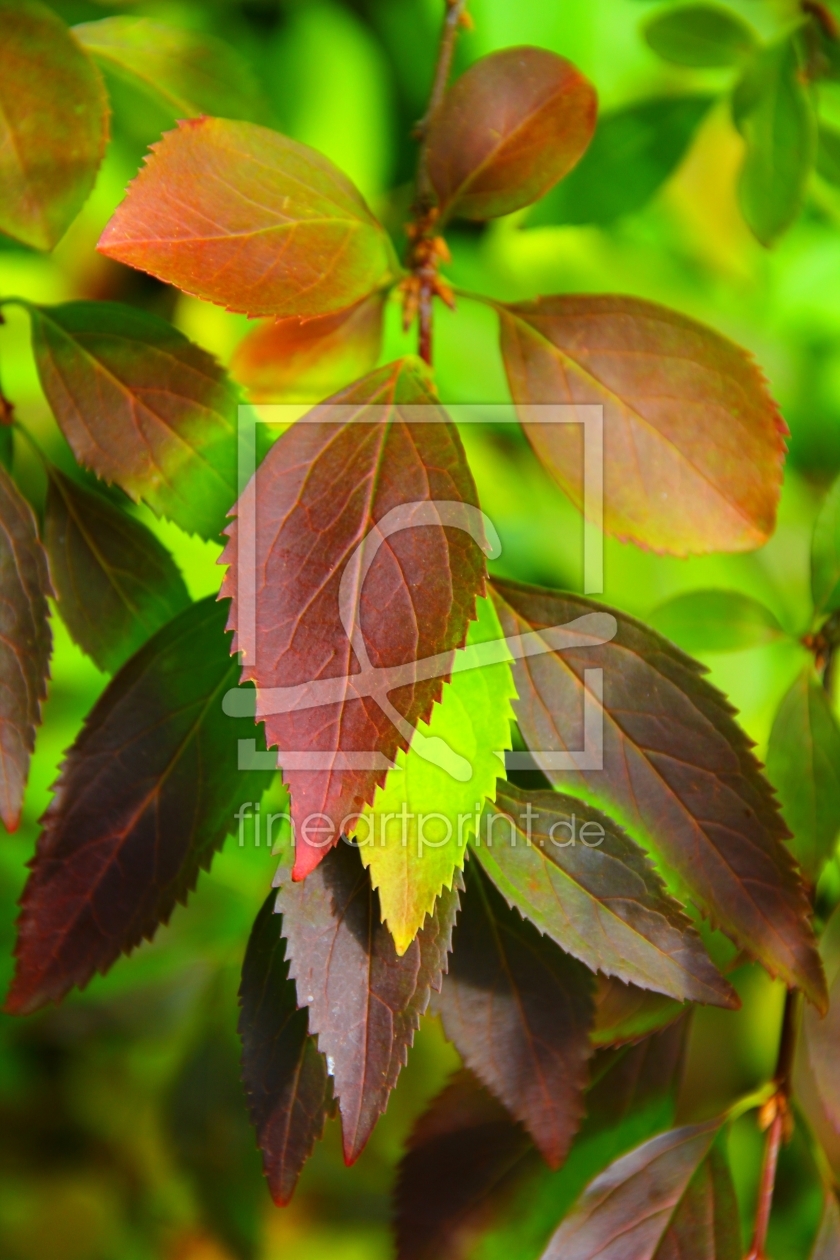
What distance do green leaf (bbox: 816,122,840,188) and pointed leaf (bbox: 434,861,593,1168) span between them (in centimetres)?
56

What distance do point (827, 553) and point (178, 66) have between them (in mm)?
440

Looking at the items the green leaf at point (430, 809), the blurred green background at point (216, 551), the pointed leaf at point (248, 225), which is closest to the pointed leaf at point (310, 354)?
the pointed leaf at point (248, 225)

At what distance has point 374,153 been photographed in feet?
4.01

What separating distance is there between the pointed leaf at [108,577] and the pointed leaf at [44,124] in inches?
4.6

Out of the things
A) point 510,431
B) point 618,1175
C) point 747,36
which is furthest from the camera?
point 510,431

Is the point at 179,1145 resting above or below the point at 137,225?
below

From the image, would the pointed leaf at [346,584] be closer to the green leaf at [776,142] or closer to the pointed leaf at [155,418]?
the pointed leaf at [155,418]

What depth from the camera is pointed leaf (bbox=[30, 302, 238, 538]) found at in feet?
1.46

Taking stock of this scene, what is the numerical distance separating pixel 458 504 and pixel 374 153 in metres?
0.99

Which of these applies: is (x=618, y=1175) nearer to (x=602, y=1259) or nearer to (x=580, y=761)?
(x=602, y=1259)

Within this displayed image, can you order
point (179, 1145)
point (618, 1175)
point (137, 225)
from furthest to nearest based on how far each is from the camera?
point (179, 1145)
point (618, 1175)
point (137, 225)

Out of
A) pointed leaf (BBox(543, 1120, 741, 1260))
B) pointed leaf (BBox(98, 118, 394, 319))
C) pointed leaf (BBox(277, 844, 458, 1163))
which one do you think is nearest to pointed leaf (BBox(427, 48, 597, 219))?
pointed leaf (BBox(98, 118, 394, 319))

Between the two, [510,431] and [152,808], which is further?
[510,431]

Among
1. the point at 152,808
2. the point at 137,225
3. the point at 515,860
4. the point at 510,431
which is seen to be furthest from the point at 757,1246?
the point at 510,431
